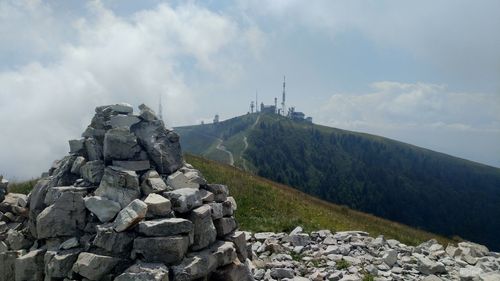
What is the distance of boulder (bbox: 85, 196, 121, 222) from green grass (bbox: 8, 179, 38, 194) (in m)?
16.6

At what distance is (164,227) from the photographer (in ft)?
39.6

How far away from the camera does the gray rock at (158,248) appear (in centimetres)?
1177

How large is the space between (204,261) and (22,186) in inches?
839

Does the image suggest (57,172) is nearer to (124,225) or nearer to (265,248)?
(124,225)

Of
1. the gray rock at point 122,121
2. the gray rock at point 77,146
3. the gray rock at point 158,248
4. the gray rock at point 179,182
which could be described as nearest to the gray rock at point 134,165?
the gray rock at point 179,182

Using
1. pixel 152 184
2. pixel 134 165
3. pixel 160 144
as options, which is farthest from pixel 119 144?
pixel 152 184

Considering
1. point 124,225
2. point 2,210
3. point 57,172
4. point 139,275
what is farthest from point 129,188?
point 2,210

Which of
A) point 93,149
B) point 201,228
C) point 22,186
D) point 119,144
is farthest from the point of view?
point 22,186

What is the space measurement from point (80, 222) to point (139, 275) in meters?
3.59

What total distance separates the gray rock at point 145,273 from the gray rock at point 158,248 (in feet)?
1.15

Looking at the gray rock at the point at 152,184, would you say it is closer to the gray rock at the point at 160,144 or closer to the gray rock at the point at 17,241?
the gray rock at the point at 160,144

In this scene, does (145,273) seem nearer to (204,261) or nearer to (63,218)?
(204,261)

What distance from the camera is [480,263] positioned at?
2030cm

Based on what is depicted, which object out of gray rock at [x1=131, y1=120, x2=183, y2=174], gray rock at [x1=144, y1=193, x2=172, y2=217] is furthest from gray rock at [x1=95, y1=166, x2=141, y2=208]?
gray rock at [x1=131, y1=120, x2=183, y2=174]
